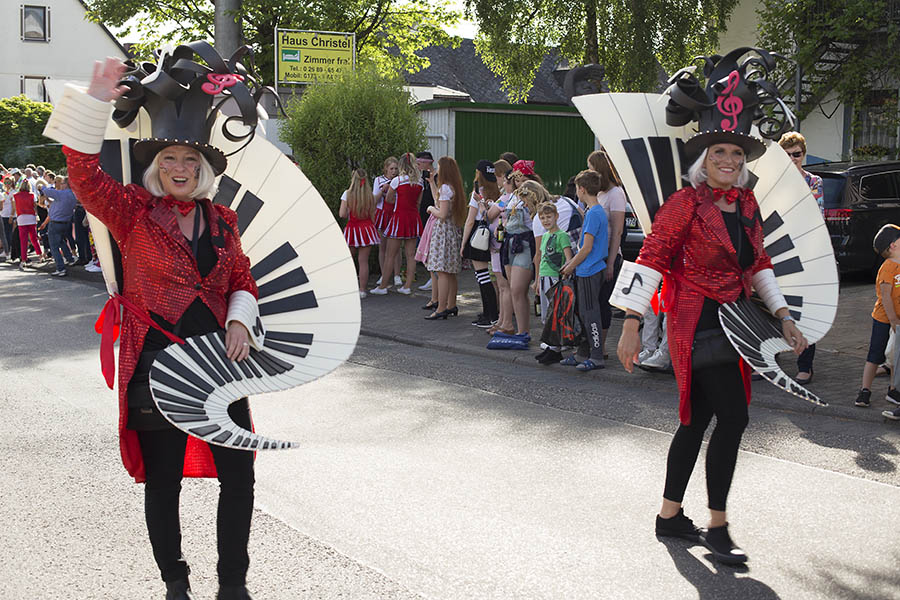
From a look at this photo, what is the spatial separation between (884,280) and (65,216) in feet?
52.6

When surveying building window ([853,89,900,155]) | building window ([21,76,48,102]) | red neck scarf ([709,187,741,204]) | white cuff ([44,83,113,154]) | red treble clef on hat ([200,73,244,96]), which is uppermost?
building window ([21,76,48,102])

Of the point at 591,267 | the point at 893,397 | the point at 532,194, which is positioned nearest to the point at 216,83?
the point at 893,397

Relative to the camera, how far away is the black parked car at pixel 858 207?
45.5 ft

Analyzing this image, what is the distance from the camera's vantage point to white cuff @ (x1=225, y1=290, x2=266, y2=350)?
3615 millimetres

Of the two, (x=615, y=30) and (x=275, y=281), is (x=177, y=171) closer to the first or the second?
(x=275, y=281)

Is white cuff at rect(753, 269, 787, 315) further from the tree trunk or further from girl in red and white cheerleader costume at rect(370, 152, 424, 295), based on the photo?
the tree trunk

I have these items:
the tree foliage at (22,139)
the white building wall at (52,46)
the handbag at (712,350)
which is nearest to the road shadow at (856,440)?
the handbag at (712,350)

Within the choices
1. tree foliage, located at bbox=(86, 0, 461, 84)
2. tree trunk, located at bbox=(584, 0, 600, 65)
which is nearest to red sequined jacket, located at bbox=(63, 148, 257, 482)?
tree trunk, located at bbox=(584, 0, 600, 65)

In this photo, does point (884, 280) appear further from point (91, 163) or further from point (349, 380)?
point (91, 163)

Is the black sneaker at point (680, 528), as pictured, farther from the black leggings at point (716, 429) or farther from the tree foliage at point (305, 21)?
the tree foliage at point (305, 21)

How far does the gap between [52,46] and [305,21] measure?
26.0m

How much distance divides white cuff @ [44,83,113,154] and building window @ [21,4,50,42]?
51376 millimetres

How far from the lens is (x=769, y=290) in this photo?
4449 millimetres

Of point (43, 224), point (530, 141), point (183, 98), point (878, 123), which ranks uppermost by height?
point (878, 123)
